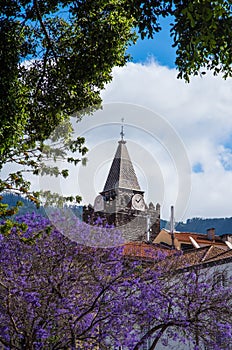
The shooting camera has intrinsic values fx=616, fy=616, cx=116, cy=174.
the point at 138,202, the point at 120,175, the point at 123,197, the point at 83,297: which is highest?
the point at 120,175

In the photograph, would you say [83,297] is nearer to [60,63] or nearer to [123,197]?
[60,63]

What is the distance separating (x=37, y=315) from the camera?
617 inches

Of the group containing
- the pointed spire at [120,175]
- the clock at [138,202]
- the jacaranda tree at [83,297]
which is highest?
the pointed spire at [120,175]

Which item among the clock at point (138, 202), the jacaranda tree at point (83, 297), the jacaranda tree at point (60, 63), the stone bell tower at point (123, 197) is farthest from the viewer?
the clock at point (138, 202)

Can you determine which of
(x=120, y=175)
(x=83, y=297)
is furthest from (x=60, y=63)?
(x=120, y=175)

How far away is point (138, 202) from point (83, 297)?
57.8m

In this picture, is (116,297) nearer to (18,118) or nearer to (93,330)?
(93,330)

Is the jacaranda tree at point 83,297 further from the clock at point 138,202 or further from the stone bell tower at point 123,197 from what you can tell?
the clock at point 138,202

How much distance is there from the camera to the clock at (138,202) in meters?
74.3

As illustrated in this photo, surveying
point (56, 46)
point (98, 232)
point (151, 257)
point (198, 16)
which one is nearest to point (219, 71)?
point (198, 16)

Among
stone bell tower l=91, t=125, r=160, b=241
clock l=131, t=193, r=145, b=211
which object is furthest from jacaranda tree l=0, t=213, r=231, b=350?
clock l=131, t=193, r=145, b=211

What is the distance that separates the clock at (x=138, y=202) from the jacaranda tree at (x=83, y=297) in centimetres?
5456

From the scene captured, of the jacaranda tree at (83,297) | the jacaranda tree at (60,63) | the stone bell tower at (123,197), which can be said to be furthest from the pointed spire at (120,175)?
the jacaranda tree at (60,63)

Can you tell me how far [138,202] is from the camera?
245ft
